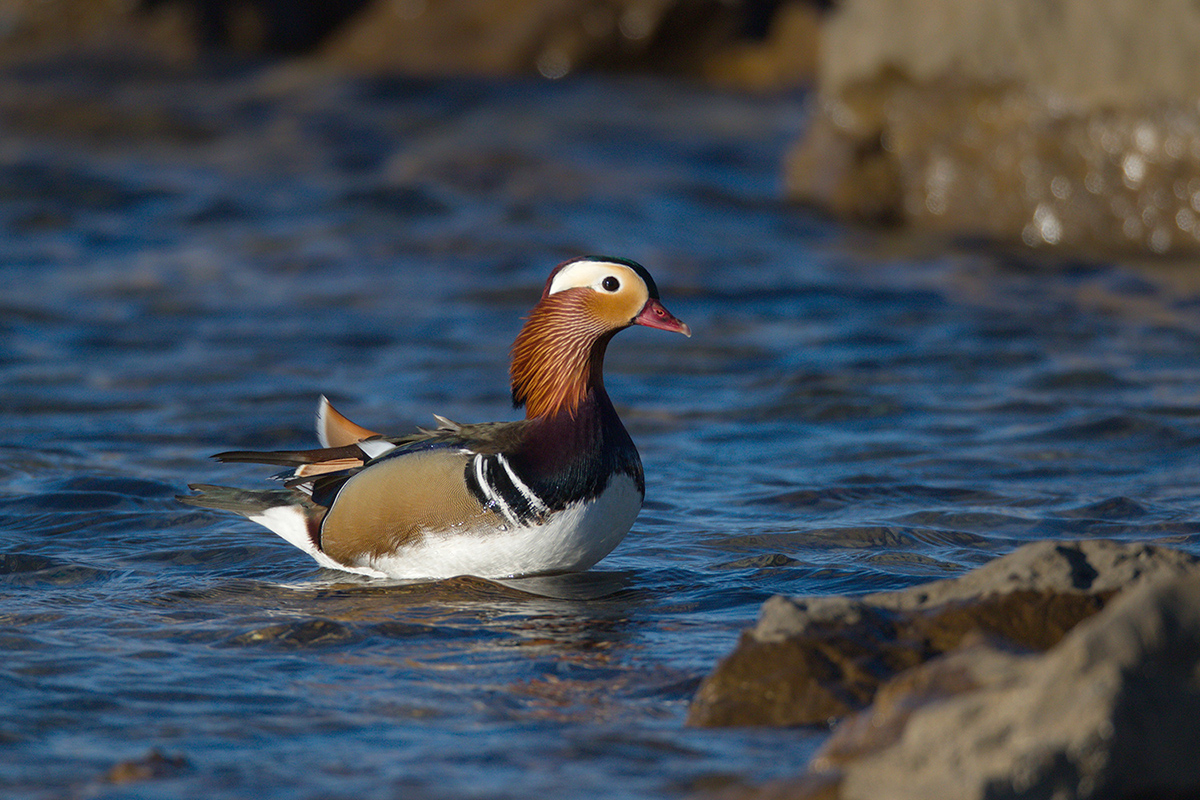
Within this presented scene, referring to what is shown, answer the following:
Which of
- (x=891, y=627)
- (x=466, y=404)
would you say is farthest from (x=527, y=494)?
(x=466, y=404)

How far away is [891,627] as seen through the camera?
4785 mm

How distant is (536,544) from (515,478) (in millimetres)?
289

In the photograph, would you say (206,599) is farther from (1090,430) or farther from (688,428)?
(1090,430)

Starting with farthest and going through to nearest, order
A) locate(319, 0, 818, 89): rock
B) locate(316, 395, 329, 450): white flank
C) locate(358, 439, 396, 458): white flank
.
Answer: locate(319, 0, 818, 89): rock
locate(316, 395, 329, 450): white flank
locate(358, 439, 396, 458): white flank

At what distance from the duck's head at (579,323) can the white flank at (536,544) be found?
19.4 inches

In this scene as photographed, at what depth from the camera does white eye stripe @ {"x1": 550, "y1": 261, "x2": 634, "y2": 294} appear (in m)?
6.39

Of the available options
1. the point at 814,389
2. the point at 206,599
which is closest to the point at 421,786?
the point at 206,599

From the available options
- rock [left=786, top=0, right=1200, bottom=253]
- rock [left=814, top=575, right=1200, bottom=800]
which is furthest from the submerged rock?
rock [left=786, top=0, right=1200, bottom=253]

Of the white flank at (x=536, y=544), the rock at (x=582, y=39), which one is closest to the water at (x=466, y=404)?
the white flank at (x=536, y=544)

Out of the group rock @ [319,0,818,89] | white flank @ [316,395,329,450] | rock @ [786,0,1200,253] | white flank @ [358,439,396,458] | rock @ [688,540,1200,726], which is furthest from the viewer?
rock @ [319,0,818,89]

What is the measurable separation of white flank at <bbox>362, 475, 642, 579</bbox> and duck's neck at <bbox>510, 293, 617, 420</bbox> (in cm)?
46

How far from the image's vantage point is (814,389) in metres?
9.98

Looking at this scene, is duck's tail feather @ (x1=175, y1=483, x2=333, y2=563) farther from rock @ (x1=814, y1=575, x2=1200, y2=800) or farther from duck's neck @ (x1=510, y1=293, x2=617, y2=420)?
rock @ (x1=814, y1=575, x2=1200, y2=800)

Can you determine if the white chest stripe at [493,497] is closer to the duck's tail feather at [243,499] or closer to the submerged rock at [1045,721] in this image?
the duck's tail feather at [243,499]
